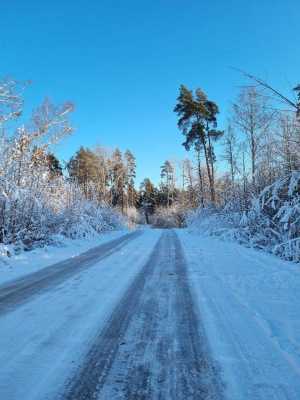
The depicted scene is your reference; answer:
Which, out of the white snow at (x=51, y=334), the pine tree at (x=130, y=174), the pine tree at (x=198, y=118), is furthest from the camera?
the pine tree at (x=130, y=174)

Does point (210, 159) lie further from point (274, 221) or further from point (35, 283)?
point (35, 283)

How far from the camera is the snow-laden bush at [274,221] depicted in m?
7.86

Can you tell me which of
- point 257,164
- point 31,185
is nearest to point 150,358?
point 31,185

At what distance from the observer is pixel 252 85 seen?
528 cm

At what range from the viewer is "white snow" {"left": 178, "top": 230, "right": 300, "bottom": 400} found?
86.4 inches

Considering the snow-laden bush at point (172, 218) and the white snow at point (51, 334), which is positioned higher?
the snow-laden bush at point (172, 218)

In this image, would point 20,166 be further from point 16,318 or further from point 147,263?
point 16,318

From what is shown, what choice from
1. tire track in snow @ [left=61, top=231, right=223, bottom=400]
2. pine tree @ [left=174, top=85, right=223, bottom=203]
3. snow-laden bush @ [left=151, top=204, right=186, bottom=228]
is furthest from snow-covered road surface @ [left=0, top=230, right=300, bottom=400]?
snow-laden bush @ [left=151, top=204, right=186, bottom=228]

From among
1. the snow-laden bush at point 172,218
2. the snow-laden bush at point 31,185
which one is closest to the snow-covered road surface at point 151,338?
the snow-laden bush at point 31,185

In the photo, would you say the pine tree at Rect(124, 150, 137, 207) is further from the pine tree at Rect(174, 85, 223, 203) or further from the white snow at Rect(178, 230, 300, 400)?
the white snow at Rect(178, 230, 300, 400)

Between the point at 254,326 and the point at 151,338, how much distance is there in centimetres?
108

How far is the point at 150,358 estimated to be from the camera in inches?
102

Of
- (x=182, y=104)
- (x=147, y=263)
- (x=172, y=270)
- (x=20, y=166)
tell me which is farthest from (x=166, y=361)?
(x=182, y=104)

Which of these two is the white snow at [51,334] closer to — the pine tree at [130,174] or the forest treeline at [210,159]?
the forest treeline at [210,159]
